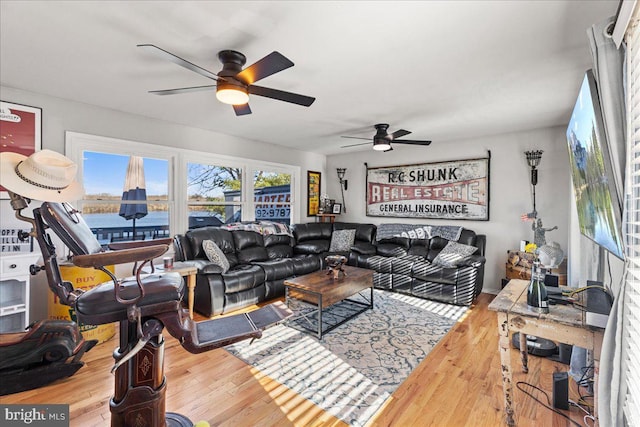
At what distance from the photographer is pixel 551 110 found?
3.39 m

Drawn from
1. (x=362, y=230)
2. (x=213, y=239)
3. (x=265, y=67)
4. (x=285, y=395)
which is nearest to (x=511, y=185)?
(x=362, y=230)

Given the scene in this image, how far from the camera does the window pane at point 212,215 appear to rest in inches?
174

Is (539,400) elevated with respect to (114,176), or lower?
lower

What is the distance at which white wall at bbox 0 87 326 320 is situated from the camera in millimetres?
3012

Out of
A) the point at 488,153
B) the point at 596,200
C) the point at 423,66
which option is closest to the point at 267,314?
the point at 596,200

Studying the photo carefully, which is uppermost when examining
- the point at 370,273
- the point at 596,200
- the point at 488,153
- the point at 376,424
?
the point at 488,153

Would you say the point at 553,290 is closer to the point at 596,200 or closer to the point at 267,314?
the point at 596,200

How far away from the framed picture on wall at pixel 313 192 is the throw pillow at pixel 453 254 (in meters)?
2.76

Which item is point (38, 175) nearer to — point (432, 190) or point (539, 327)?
point (539, 327)

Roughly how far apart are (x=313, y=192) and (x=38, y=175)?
508 cm

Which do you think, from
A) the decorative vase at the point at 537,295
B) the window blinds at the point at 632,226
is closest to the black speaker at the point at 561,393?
the decorative vase at the point at 537,295

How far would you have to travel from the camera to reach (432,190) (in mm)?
5148

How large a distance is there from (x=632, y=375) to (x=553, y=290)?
953mm

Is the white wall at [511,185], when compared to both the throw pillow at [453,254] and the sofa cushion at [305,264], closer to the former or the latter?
the throw pillow at [453,254]
